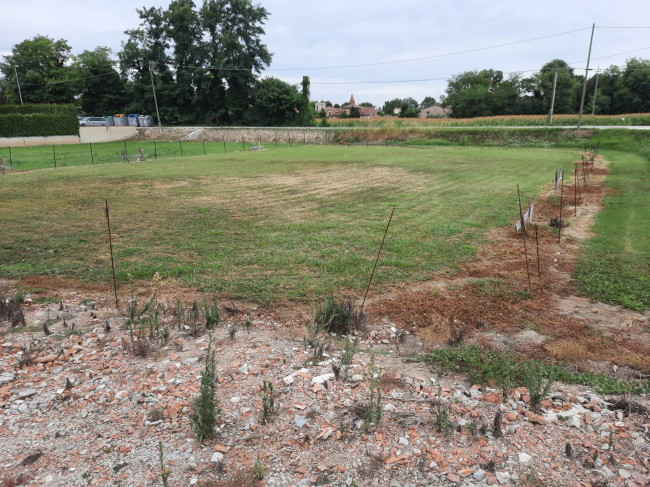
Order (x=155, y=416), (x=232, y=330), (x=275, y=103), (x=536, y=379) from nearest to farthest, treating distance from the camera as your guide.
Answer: (x=155, y=416), (x=536, y=379), (x=232, y=330), (x=275, y=103)

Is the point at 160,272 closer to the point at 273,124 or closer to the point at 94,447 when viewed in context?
the point at 94,447

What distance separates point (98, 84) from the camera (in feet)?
210

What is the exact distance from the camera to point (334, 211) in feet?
41.4

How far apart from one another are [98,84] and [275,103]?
27.7 meters

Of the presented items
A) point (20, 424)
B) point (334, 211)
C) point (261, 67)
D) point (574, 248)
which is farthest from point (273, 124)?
point (20, 424)

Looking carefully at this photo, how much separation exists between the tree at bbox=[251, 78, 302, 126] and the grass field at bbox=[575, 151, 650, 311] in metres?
51.0

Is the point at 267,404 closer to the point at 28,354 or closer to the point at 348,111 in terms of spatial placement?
the point at 28,354

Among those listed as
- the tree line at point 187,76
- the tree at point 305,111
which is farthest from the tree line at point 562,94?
the tree at point 305,111

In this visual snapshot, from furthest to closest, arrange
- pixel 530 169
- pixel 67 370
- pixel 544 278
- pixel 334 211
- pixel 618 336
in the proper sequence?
pixel 530 169, pixel 334 211, pixel 544 278, pixel 618 336, pixel 67 370

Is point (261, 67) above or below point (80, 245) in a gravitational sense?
above

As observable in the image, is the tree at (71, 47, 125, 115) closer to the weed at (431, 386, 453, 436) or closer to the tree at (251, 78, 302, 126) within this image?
the tree at (251, 78, 302, 126)

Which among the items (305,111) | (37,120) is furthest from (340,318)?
(305,111)

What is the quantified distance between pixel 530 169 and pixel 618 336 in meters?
19.1

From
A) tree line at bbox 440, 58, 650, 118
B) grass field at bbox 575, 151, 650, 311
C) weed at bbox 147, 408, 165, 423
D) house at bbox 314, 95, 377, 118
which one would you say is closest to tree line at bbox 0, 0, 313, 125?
tree line at bbox 440, 58, 650, 118
